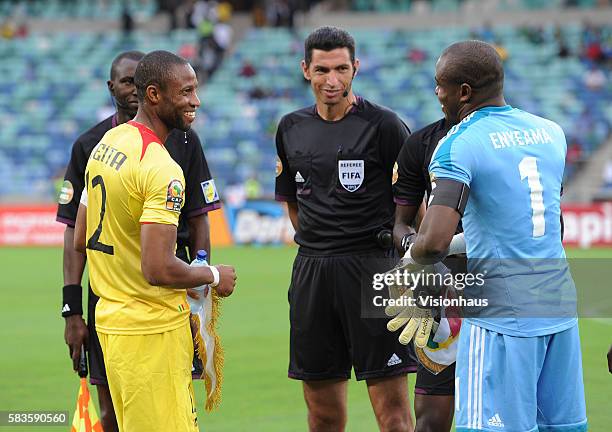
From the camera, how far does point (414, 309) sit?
4.75 m

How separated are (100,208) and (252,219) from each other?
1860cm

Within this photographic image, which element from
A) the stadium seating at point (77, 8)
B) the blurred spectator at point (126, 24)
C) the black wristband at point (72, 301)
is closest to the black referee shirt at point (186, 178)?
the black wristband at point (72, 301)

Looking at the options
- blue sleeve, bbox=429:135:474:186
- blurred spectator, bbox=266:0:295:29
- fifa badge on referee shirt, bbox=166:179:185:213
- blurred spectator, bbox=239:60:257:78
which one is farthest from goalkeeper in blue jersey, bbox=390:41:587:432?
blurred spectator, bbox=266:0:295:29

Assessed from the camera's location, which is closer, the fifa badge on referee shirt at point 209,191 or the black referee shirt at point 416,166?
the black referee shirt at point 416,166

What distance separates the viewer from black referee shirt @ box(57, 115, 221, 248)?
5.66 metres

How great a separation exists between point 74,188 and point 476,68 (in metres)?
2.53

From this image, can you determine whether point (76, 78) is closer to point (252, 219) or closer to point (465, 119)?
point (252, 219)

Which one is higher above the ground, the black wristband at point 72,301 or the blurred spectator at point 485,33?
the blurred spectator at point 485,33

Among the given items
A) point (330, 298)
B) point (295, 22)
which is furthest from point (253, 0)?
point (330, 298)

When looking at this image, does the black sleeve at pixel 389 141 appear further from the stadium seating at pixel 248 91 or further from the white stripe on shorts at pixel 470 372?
the stadium seating at pixel 248 91

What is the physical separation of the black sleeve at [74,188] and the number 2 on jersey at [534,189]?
2638mm

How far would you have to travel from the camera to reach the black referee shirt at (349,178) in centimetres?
594

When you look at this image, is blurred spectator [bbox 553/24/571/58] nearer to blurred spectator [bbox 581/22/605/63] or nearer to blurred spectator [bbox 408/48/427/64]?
blurred spectator [bbox 581/22/605/63]

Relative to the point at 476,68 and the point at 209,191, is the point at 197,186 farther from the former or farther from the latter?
the point at 476,68
